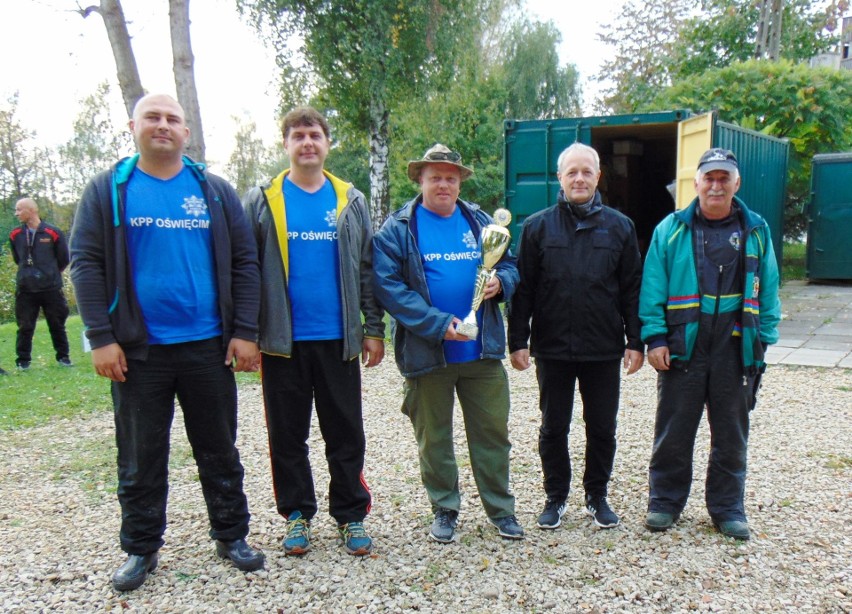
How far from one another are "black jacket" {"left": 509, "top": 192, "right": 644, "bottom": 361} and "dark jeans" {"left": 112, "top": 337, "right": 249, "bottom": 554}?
1555mm

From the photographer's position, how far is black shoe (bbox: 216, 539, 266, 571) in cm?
319

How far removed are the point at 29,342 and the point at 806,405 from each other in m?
8.50

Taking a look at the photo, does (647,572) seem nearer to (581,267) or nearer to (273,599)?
(581,267)

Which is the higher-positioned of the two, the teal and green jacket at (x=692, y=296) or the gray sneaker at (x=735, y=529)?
the teal and green jacket at (x=692, y=296)

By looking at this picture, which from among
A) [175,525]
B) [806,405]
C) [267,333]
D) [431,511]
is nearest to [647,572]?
[431,511]

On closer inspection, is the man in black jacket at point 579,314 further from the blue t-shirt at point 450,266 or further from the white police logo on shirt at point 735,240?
the white police logo on shirt at point 735,240

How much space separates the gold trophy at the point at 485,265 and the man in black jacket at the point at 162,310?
3.21 ft

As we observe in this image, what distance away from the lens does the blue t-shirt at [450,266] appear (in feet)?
10.9

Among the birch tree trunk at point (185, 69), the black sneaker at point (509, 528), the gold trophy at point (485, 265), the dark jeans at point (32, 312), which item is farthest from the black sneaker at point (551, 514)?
the dark jeans at point (32, 312)

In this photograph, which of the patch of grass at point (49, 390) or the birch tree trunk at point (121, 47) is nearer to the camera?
the patch of grass at point (49, 390)

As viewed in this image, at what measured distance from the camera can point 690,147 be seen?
8469mm

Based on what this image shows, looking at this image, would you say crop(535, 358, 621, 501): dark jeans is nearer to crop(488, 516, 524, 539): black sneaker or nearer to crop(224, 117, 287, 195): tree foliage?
crop(488, 516, 524, 539): black sneaker

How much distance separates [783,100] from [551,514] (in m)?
13.7

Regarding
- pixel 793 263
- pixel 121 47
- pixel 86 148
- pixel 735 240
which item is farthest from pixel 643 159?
pixel 86 148
